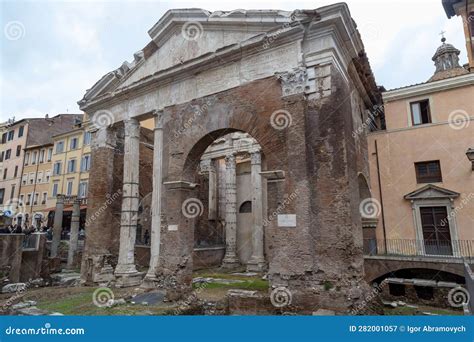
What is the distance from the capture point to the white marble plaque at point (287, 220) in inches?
293

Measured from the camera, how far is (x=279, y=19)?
325 inches

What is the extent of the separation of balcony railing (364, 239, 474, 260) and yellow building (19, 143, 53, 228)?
2656 cm

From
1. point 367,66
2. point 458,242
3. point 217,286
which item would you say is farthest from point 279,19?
point 458,242

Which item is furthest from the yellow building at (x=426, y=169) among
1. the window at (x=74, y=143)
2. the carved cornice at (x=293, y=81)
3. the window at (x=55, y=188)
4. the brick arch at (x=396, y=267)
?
the window at (x=55, y=188)

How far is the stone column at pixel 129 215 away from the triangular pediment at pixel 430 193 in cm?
1054

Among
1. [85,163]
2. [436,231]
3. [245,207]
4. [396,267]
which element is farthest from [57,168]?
[436,231]

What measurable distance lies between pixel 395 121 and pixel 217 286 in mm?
10100

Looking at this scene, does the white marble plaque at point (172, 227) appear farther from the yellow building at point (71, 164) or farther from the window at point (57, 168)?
the window at point (57, 168)

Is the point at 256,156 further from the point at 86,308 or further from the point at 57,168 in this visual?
the point at 57,168

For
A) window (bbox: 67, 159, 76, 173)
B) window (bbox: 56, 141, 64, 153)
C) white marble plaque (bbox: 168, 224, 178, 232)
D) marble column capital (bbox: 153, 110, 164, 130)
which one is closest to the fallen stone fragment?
white marble plaque (bbox: 168, 224, 178, 232)

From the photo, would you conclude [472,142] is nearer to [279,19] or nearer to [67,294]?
[279,19]

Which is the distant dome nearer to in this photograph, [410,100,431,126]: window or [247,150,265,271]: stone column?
[410,100,431,126]: window

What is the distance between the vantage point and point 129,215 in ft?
35.3

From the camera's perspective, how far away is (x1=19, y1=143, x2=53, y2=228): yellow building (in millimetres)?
29438
